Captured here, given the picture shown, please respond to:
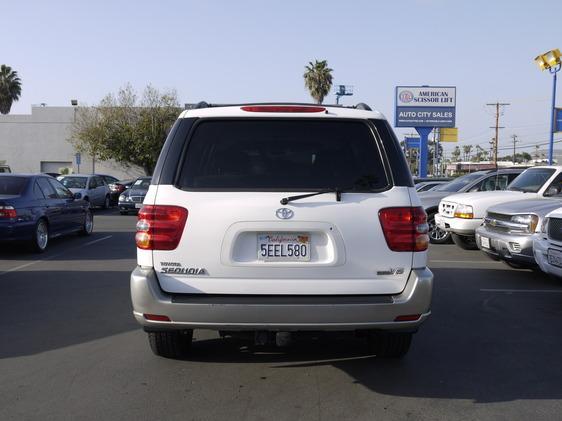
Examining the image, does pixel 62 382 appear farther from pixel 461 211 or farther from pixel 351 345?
pixel 461 211

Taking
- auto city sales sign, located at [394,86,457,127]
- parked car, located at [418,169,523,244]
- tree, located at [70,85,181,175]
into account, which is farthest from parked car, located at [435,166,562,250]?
tree, located at [70,85,181,175]

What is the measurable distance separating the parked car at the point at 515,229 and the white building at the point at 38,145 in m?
41.2

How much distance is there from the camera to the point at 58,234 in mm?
12586

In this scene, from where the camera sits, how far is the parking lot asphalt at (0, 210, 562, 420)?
4117mm

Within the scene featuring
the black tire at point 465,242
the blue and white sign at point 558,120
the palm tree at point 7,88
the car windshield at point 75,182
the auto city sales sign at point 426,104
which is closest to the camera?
the black tire at point 465,242

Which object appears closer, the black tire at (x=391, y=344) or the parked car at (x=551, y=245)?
the black tire at (x=391, y=344)

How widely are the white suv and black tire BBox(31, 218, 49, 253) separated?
26.0 feet

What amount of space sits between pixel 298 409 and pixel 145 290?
1.33 metres

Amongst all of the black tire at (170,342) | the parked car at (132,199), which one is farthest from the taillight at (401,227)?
the parked car at (132,199)

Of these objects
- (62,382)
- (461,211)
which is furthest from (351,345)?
(461,211)

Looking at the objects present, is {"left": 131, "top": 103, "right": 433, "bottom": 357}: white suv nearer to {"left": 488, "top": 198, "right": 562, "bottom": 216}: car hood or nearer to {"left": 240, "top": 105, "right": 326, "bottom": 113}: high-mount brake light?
{"left": 240, "top": 105, "right": 326, "bottom": 113}: high-mount brake light

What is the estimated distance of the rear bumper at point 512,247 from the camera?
8.80 m

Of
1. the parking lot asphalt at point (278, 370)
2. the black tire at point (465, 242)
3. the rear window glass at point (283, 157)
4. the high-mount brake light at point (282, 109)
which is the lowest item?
the parking lot asphalt at point (278, 370)

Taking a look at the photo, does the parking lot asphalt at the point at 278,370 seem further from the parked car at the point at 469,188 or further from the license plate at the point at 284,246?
Answer: the parked car at the point at 469,188
